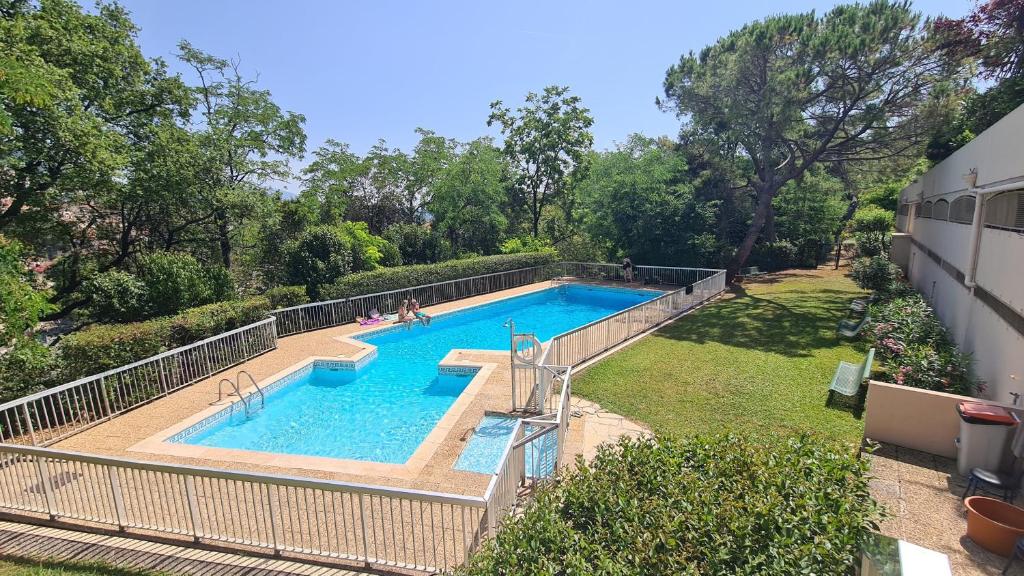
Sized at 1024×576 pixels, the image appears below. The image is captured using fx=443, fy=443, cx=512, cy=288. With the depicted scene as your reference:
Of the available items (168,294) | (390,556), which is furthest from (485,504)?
(168,294)

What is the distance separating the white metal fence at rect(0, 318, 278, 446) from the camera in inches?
282

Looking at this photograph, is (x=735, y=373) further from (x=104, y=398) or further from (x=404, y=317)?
(x=104, y=398)

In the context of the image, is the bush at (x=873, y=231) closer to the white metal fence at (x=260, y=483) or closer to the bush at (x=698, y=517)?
the white metal fence at (x=260, y=483)

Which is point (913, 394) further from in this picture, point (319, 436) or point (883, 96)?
point (883, 96)

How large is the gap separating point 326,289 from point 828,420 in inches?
555

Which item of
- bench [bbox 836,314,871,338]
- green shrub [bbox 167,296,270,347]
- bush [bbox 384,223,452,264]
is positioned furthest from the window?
bush [bbox 384,223,452,264]

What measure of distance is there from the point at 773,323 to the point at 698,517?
12.3 metres

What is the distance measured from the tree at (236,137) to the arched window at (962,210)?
20517 millimetres

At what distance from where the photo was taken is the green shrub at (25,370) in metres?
7.28

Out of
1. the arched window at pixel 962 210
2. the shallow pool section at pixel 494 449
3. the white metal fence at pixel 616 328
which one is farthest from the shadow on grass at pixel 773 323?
the shallow pool section at pixel 494 449

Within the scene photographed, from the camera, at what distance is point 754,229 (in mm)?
19109

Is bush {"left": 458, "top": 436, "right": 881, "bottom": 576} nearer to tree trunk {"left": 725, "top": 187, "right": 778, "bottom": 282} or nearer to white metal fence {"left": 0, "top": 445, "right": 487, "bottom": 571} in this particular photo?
white metal fence {"left": 0, "top": 445, "right": 487, "bottom": 571}

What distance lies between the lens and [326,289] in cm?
1512

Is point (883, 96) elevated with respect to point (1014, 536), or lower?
Answer: elevated
